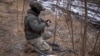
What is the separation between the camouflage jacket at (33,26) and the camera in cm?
429

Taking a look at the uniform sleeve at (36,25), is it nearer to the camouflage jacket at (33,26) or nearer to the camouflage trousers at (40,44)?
the camouflage jacket at (33,26)

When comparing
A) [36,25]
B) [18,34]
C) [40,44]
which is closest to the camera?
[36,25]

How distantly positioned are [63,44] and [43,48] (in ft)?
2.51

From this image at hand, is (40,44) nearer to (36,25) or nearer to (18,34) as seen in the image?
(36,25)

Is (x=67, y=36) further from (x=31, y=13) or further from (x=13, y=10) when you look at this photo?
(x=13, y=10)

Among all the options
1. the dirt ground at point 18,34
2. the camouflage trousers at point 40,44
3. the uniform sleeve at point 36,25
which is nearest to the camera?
the uniform sleeve at point 36,25

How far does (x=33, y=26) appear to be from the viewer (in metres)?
4.30

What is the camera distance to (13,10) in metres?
8.05

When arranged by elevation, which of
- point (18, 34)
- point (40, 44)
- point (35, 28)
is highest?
point (35, 28)

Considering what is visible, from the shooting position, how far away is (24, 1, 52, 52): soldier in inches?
169

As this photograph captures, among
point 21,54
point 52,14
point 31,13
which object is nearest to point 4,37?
point 21,54

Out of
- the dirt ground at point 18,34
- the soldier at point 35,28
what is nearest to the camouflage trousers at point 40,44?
the soldier at point 35,28

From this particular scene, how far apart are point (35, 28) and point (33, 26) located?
2.0 inches

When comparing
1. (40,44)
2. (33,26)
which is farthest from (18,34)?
(33,26)
